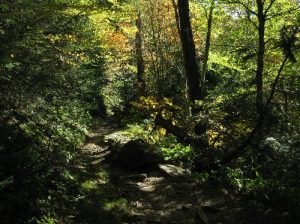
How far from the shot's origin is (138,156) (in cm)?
1027

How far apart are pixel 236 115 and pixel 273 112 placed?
105 cm

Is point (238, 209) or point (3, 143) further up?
point (3, 143)

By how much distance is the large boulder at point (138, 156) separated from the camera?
10.2 meters

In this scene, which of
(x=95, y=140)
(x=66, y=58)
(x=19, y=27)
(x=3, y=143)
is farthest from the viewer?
(x=95, y=140)

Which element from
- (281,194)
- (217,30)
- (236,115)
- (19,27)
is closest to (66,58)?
(19,27)

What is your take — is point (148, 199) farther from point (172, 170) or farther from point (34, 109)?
point (34, 109)

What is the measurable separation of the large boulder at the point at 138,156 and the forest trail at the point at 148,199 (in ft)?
0.71

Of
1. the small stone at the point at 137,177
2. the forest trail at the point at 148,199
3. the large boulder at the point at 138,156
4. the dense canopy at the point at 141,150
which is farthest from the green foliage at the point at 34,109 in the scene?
the large boulder at the point at 138,156

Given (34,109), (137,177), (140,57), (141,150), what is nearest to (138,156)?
(141,150)

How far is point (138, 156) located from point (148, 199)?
7.37 ft

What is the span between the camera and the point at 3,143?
6.43 metres

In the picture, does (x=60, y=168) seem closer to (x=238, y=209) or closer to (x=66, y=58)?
(x=238, y=209)

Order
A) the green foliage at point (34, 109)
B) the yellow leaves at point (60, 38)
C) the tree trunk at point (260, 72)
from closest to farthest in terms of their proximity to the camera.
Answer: the green foliage at point (34, 109), the tree trunk at point (260, 72), the yellow leaves at point (60, 38)

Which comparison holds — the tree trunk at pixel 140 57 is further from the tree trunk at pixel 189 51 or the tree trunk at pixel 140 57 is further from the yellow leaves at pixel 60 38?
the tree trunk at pixel 189 51
